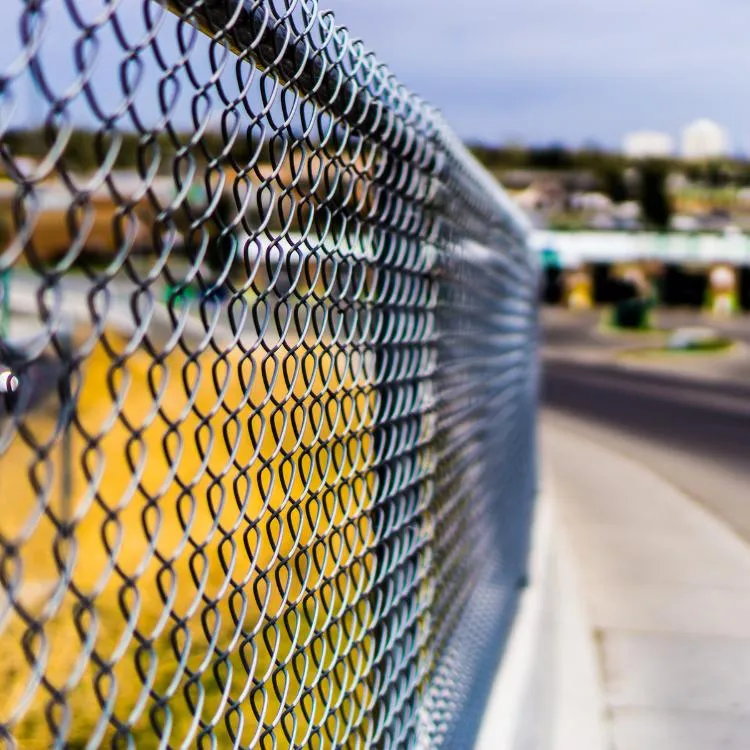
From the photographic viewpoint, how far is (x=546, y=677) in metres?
4.82

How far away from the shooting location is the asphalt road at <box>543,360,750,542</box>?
40.1 feet

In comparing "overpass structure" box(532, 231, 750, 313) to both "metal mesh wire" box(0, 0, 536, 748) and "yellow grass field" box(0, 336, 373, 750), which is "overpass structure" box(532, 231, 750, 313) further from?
"metal mesh wire" box(0, 0, 536, 748)

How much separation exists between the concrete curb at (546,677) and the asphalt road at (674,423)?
149 inches

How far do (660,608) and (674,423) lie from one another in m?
10.4

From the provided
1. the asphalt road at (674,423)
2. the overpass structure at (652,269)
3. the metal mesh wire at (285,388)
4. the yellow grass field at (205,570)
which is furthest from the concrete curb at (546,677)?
the overpass structure at (652,269)

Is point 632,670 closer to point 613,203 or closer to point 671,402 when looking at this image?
point 671,402

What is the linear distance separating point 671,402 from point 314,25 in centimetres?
1902

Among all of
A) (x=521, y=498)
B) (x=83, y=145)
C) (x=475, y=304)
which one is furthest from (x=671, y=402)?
(x=83, y=145)

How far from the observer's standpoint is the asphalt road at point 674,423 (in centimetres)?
1221

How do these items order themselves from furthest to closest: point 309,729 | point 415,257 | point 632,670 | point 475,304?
point 632,670
point 475,304
point 415,257
point 309,729

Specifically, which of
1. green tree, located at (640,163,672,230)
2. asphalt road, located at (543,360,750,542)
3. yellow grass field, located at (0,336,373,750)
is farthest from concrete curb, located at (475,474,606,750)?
green tree, located at (640,163,672,230)

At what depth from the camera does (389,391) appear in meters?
2.73

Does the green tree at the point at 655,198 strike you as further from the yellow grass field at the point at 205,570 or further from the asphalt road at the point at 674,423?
the yellow grass field at the point at 205,570

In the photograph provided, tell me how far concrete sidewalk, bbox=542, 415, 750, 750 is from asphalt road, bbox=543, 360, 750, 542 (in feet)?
1.61
